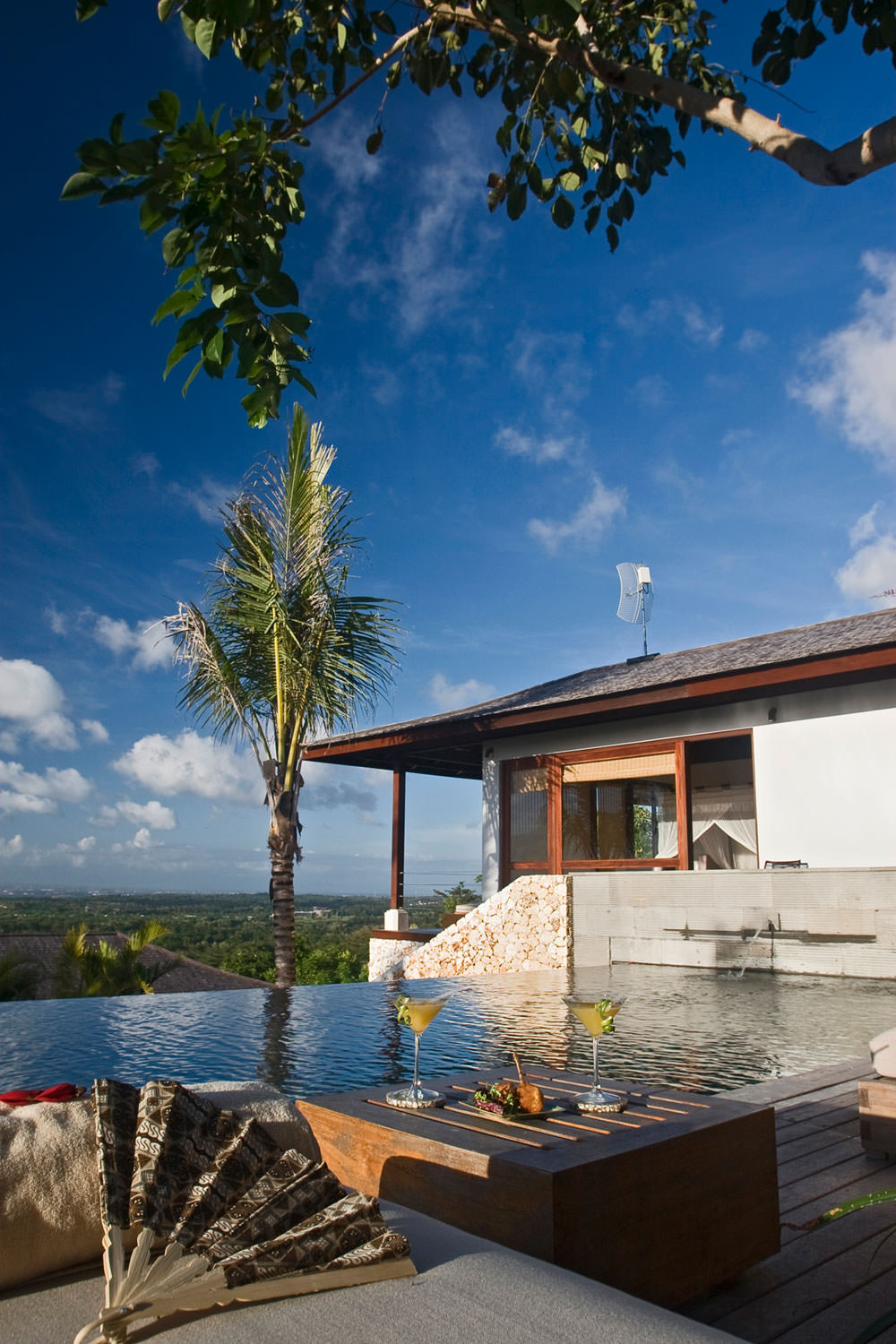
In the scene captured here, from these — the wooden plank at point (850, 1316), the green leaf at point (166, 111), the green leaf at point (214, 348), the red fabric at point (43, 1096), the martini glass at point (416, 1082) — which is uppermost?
the green leaf at point (166, 111)

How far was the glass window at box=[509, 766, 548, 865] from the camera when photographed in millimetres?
15047

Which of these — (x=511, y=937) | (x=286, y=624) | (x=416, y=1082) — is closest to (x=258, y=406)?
(x=416, y=1082)

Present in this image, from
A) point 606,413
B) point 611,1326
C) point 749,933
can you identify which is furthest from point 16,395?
point 611,1326

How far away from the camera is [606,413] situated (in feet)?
73.9

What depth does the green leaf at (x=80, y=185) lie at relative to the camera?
2.38 m

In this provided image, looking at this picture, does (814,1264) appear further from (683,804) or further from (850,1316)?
(683,804)

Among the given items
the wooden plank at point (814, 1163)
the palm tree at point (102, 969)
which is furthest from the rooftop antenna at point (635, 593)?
the wooden plank at point (814, 1163)

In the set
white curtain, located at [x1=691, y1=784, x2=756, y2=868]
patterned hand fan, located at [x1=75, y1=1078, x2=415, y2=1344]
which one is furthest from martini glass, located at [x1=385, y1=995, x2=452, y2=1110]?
white curtain, located at [x1=691, y1=784, x2=756, y2=868]

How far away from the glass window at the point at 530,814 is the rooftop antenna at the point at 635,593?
3302 mm

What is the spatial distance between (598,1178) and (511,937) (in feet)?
33.5

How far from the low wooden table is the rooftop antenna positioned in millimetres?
13868

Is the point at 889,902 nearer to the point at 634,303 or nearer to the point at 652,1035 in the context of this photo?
the point at 652,1035

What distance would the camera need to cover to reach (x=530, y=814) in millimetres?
15289

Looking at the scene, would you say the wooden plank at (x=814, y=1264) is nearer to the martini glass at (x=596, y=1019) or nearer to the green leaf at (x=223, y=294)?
the martini glass at (x=596, y=1019)
